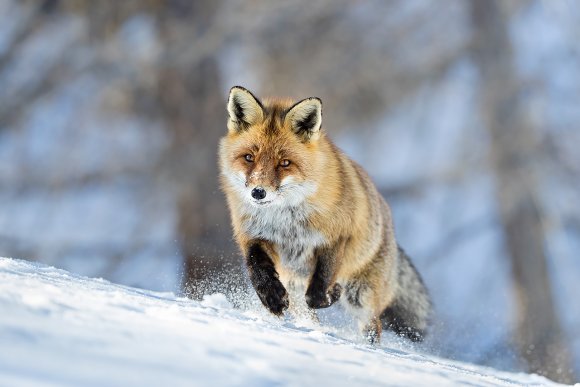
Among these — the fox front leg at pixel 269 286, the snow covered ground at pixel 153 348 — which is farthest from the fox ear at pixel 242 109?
the snow covered ground at pixel 153 348

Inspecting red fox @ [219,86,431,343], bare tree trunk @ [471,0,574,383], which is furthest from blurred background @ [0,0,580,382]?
red fox @ [219,86,431,343]

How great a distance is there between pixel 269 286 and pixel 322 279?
0.40m

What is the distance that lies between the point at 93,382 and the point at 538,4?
12423mm

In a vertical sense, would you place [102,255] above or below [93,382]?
above

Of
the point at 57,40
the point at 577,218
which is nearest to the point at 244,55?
the point at 57,40

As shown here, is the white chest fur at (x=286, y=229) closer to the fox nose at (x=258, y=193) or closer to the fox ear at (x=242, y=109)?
the fox nose at (x=258, y=193)

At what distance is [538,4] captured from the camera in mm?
13789

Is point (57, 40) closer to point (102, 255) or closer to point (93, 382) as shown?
point (102, 255)

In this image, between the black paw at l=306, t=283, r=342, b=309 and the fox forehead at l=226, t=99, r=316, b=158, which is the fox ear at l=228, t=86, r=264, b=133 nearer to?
the fox forehead at l=226, t=99, r=316, b=158

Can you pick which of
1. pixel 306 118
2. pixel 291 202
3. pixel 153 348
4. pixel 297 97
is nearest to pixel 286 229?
pixel 291 202

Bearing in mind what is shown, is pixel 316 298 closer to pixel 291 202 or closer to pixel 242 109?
pixel 291 202

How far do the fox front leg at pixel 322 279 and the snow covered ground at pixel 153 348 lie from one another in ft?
3.28

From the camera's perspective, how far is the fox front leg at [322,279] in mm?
5418

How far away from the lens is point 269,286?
5.19m
